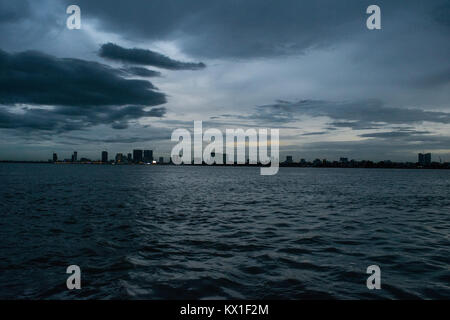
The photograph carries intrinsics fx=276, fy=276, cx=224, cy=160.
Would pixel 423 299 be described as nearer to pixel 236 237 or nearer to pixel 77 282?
pixel 236 237

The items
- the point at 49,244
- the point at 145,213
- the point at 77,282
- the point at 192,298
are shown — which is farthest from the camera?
the point at 145,213

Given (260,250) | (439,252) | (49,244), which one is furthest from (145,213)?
(439,252)

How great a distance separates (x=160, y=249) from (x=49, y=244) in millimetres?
6402

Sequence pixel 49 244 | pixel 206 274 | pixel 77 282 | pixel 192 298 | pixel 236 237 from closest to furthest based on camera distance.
Answer: pixel 192 298 → pixel 77 282 → pixel 206 274 → pixel 49 244 → pixel 236 237

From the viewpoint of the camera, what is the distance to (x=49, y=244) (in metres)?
15.2

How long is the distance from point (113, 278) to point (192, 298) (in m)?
3.57

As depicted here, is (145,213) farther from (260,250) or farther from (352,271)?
(352,271)

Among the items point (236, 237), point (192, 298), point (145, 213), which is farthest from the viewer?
point (145, 213)
